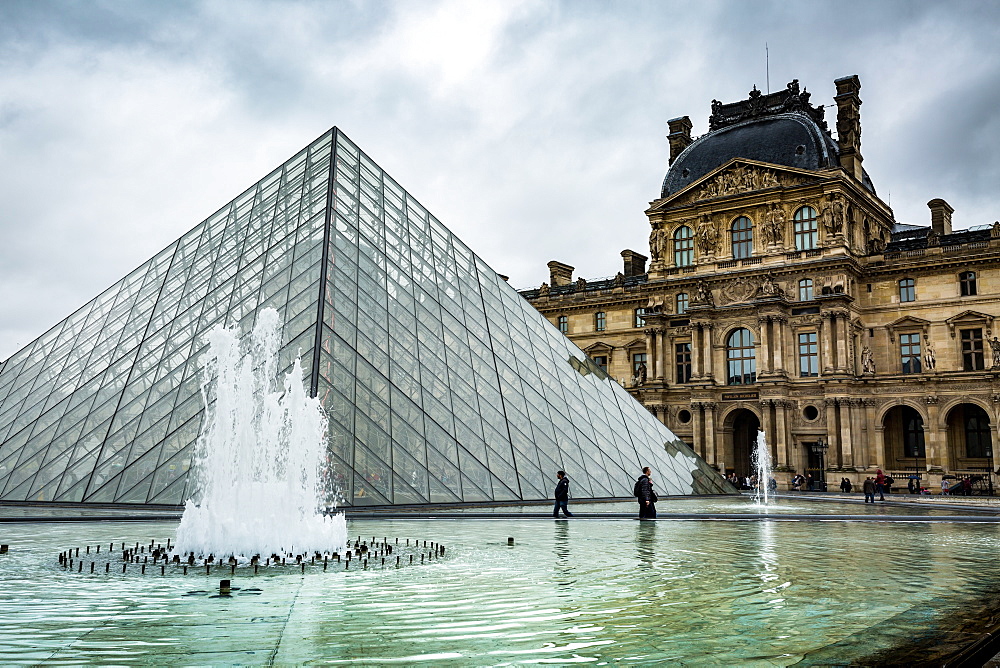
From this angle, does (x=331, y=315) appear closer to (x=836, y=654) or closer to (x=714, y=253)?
(x=836, y=654)

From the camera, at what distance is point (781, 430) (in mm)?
42531

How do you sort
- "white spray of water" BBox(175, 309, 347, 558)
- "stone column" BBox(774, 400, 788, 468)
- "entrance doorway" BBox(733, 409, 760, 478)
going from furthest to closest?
"entrance doorway" BBox(733, 409, 760, 478) < "stone column" BBox(774, 400, 788, 468) < "white spray of water" BBox(175, 309, 347, 558)

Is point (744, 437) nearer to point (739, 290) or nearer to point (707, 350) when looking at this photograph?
point (707, 350)

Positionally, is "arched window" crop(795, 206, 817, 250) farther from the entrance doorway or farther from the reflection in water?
the reflection in water

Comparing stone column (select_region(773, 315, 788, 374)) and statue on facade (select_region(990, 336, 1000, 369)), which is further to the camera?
stone column (select_region(773, 315, 788, 374))

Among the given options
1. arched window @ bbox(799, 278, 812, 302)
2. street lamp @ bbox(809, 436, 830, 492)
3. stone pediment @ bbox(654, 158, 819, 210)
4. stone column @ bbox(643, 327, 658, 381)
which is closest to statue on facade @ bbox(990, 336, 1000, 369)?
street lamp @ bbox(809, 436, 830, 492)

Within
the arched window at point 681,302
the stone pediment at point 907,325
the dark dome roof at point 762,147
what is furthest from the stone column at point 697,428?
the dark dome roof at point 762,147

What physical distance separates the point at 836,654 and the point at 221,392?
8.74 metres

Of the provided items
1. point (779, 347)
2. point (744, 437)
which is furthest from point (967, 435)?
point (744, 437)

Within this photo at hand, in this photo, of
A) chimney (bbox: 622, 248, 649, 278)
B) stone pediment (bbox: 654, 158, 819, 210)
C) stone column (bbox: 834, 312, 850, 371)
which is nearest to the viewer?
stone column (bbox: 834, 312, 850, 371)

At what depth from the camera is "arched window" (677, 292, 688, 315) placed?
158 feet

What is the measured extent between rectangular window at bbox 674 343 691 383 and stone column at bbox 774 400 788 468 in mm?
6263

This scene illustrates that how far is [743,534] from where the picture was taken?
42.6 feet

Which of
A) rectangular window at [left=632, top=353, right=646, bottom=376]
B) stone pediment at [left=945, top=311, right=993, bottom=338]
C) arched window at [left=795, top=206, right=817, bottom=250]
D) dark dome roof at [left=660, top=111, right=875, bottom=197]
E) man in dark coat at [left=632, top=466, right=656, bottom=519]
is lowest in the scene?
man in dark coat at [left=632, top=466, right=656, bottom=519]
